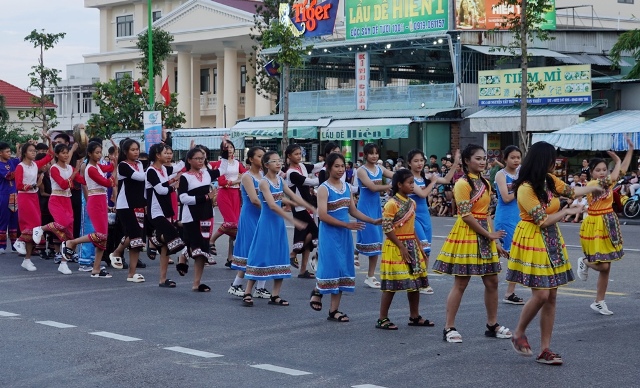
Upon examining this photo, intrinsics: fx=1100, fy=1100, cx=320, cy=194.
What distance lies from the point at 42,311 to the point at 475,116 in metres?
23.7

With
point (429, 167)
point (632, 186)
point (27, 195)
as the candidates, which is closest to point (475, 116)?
point (429, 167)

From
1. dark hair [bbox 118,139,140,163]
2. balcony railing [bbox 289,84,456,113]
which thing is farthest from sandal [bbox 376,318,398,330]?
balcony railing [bbox 289,84,456,113]

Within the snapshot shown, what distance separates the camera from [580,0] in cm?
5119

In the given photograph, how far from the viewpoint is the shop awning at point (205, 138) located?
42.4 m

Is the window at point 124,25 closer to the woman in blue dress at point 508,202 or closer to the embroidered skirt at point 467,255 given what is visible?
the woman in blue dress at point 508,202

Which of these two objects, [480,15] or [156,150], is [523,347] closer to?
[156,150]

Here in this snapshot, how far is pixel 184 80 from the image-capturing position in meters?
60.9

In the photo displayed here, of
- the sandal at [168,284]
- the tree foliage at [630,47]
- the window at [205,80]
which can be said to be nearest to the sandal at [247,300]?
the sandal at [168,284]

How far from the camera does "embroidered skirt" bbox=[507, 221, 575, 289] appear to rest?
850cm

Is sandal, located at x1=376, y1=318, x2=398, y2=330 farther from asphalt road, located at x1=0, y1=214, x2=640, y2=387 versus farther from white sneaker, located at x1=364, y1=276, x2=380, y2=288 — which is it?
white sneaker, located at x1=364, y1=276, x2=380, y2=288

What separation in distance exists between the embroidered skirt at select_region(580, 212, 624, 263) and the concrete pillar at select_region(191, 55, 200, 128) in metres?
51.4

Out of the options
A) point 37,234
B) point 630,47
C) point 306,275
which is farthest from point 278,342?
point 630,47

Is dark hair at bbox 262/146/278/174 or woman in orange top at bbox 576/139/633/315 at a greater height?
dark hair at bbox 262/146/278/174

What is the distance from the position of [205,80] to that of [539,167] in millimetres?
55666
